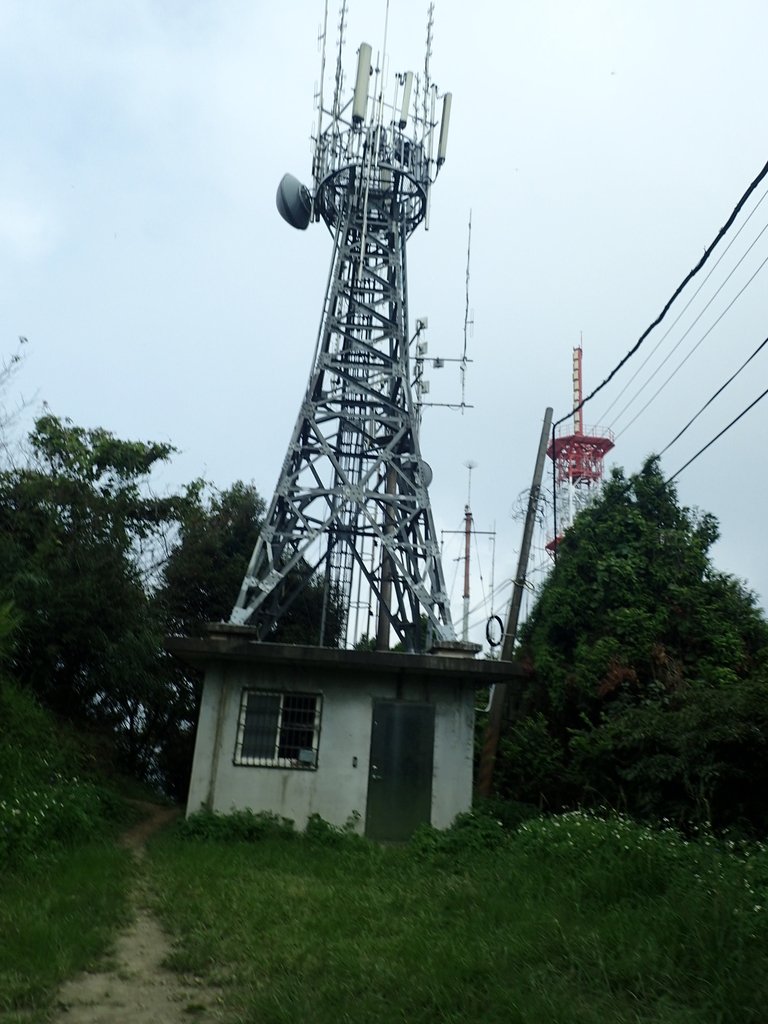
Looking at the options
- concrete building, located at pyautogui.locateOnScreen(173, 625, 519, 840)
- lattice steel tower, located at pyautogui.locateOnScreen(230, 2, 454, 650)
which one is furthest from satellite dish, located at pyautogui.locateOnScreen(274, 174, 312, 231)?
concrete building, located at pyautogui.locateOnScreen(173, 625, 519, 840)

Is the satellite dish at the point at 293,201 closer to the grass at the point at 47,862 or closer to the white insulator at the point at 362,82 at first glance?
the white insulator at the point at 362,82

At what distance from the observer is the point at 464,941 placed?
601cm

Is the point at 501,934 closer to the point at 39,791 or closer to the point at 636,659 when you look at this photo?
the point at 39,791

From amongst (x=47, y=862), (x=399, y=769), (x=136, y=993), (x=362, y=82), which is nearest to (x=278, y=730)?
(x=399, y=769)

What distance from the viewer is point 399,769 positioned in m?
12.4

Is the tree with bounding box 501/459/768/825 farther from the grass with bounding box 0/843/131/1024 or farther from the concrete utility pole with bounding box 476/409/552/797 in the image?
the grass with bounding box 0/843/131/1024

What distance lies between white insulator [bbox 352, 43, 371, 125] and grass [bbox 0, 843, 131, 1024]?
14.2 m

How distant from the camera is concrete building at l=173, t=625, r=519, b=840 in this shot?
12.2 m

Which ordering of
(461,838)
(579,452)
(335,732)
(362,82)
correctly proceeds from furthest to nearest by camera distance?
1. (579,452)
2. (362,82)
3. (335,732)
4. (461,838)

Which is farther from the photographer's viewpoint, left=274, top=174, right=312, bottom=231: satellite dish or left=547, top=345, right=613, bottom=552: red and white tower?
left=547, top=345, right=613, bottom=552: red and white tower

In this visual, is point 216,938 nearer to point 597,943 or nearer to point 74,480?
point 597,943

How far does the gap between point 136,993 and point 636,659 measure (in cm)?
1096

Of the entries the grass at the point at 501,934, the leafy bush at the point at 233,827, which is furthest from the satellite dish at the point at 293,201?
the grass at the point at 501,934

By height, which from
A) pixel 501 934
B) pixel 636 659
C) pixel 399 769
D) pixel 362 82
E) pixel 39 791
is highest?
pixel 362 82
